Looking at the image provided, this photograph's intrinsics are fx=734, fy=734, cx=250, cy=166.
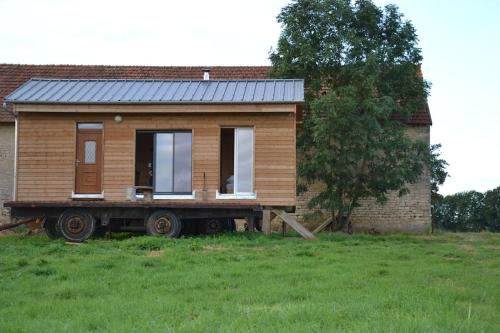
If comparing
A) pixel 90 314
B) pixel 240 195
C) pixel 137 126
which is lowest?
pixel 90 314

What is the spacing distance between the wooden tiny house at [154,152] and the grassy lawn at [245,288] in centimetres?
246

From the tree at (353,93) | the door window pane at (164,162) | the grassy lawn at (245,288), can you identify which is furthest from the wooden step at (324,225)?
the grassy lawn at (245,288)

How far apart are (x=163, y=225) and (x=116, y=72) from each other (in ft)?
39.6

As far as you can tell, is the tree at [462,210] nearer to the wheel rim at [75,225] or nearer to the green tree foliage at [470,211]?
the green tree foliage at [470,211]

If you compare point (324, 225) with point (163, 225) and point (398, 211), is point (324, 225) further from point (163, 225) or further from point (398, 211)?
point (163, 225)

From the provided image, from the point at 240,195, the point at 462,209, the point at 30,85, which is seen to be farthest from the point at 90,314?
the point at 462,209

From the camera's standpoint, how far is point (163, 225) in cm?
1802

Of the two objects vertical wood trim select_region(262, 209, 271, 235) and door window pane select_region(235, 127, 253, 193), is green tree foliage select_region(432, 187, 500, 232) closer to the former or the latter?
vertical wood trim select_region(262, 209, 271, 235)

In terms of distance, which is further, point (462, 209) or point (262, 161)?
point (462, 209)

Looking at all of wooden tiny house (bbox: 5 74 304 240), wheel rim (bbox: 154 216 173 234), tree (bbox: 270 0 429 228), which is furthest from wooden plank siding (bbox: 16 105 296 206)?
tree (bbox: 270 0 429 228)

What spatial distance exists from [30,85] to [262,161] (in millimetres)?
6679

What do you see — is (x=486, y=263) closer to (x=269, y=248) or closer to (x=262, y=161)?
(x=269, y=248)

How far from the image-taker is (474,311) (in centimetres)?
838

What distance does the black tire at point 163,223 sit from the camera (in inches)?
707
